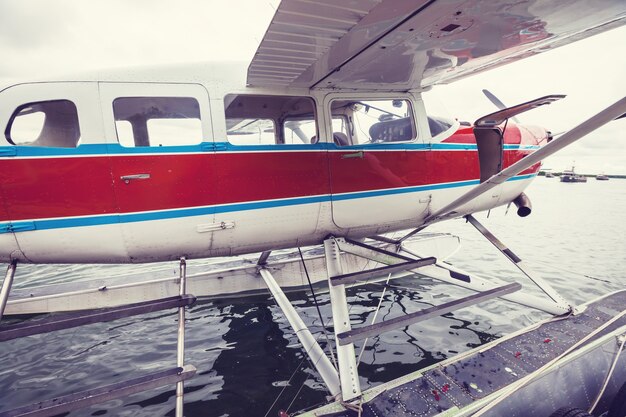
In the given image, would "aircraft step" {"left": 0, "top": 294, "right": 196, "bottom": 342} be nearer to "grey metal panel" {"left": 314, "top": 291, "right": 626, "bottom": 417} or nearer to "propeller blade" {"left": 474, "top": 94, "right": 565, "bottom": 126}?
"grey metal panel" {"left": 314, "top": 291, "right": 626, "bottom": 417}

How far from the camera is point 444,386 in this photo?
3.65 metres

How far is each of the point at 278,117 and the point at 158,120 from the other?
1553 millimetres

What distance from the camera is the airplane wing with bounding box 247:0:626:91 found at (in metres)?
2.51


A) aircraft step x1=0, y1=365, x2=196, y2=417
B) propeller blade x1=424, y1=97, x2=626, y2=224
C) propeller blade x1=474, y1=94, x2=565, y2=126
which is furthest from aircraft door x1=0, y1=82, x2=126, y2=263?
propeller blade x1=474, y1=94, x2=565, y2=126

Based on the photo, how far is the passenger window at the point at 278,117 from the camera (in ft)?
14.0

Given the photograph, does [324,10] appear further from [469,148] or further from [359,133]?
[469,148]

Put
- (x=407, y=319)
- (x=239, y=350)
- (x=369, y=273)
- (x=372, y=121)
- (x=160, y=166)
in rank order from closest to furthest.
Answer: (x=160, y=166), (x=407, y=319), (x=369, y=273), (x=372, y=121), (x=239, y=350)

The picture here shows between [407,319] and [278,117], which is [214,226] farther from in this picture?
[407,319]

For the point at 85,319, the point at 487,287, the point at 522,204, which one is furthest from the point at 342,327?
Result: the point at 522,204

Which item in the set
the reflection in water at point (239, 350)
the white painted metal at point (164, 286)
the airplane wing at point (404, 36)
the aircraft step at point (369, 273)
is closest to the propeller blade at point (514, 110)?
the airplane wing at point (404, 36)

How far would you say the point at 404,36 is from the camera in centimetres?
301

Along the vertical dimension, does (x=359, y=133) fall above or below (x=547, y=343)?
above

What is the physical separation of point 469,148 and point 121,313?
5.05 m

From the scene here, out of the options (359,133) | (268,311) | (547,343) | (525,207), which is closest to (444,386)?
(547,343)
